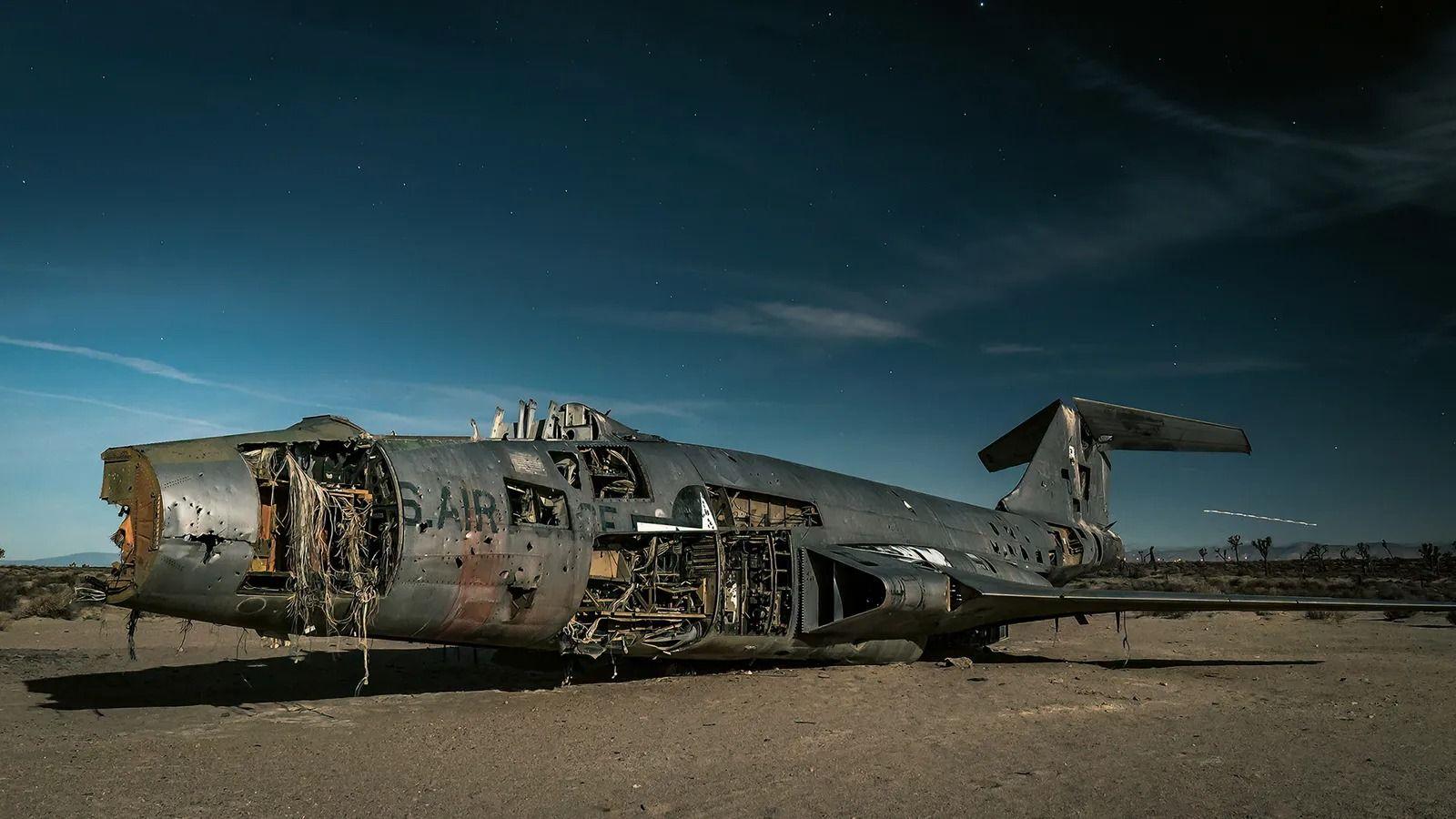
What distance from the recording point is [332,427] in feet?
31.7

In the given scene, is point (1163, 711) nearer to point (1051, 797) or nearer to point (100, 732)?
point (1051, 797)

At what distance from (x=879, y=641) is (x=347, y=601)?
7.47 metres

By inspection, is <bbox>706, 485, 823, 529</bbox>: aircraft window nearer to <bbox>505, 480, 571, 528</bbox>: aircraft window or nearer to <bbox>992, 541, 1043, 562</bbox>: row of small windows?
<bbox>505, 480, 571, 528</bbox>: aircraft window

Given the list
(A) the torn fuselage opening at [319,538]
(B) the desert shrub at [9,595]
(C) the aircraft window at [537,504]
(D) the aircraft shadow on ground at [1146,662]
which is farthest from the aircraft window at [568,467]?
(B) the desert shrub at [9,595]

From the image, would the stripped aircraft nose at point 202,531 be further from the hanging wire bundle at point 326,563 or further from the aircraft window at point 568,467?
the aircraft window at point 568,467

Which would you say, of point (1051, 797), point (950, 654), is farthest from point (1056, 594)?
point (1051, 797)

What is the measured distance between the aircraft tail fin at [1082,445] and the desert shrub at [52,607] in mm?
23750

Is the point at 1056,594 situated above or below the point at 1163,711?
above

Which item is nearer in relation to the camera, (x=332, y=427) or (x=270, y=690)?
(x=332, y=427)

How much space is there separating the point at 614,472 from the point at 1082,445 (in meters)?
14.3

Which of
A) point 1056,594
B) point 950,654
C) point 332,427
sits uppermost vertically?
point 332,427

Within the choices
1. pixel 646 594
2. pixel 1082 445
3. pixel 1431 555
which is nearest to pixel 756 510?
pixel 646 594

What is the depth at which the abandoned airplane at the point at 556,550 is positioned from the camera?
8.16m

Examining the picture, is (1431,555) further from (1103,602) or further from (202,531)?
(202,531)
